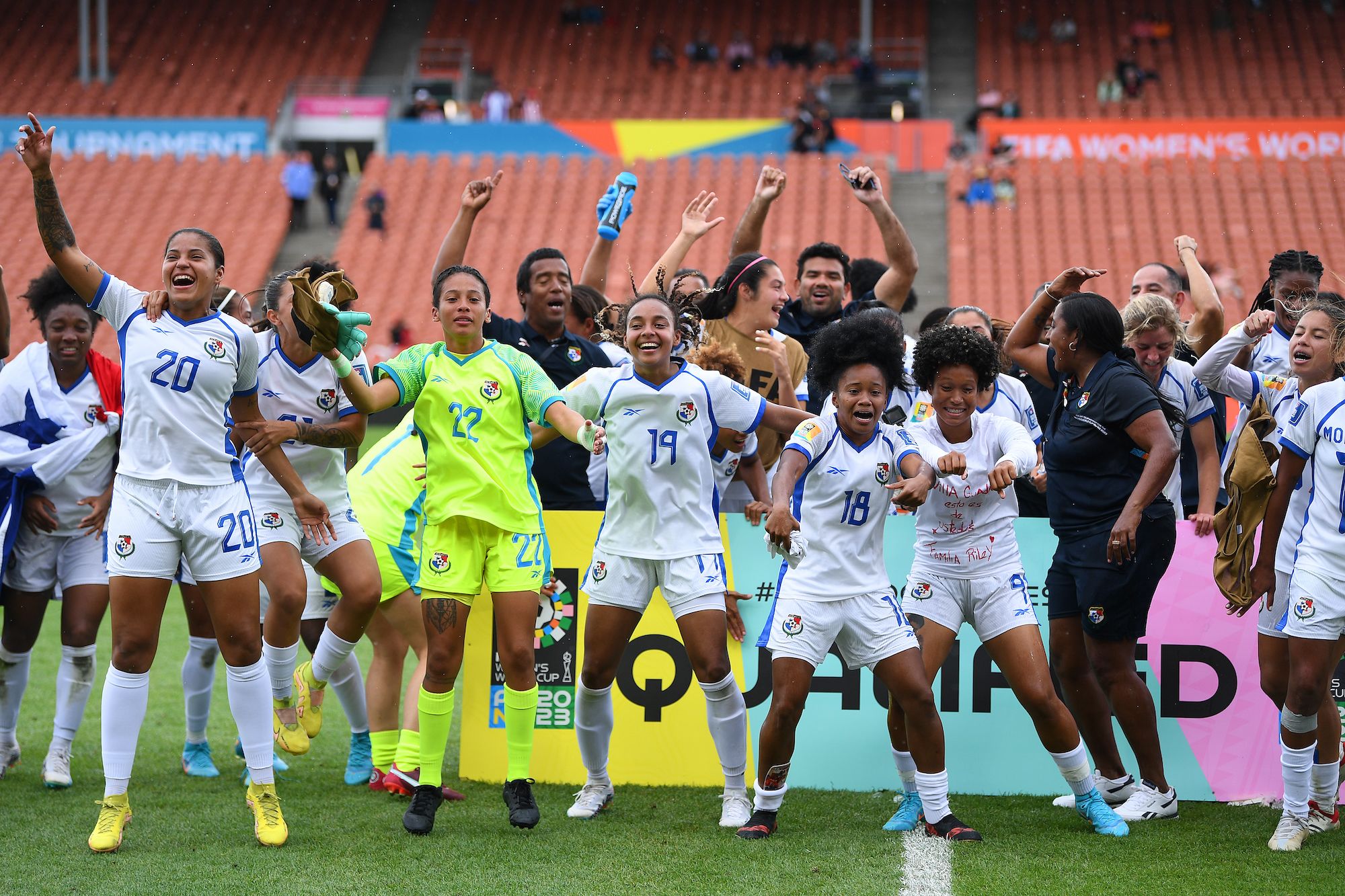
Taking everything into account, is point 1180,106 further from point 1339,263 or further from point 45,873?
point 45,873

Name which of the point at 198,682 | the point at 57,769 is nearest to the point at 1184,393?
the point at 198,682

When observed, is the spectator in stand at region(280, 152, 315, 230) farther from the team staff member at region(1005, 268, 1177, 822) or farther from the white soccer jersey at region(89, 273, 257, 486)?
the team staff member at region(1005, 268, 1177, 822)

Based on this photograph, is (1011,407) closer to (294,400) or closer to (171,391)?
(294,400)

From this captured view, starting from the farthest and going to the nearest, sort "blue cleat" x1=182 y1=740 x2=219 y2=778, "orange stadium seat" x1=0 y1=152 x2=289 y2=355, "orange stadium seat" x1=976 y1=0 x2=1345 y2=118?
1. "orange stadium seat" x1=976 y1=0 x2=1345 y2=118
2. "orange stadium seat" x1=0 y1=152 x2=289 y2=355
3. "blue cleat" x1=182 y1=740 x2=219 y2=778

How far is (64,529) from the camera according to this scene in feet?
21.5

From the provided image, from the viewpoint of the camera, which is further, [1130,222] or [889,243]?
[1130,222]

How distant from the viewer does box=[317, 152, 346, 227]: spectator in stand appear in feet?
85.3

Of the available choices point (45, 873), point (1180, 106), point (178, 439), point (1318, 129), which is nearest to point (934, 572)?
point (178, 439)

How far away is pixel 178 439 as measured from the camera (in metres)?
5.17

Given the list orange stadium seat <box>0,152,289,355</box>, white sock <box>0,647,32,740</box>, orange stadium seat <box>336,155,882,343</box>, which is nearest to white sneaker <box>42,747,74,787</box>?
white sock <box>0,647,32,740</box>

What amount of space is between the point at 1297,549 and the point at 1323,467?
0.36 meters

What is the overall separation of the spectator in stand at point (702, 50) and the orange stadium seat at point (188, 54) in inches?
314

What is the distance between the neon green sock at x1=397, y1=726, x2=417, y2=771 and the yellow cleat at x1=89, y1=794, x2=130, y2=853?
123 cm

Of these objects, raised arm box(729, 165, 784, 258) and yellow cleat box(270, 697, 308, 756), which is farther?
raised arm box(729, 165, 784, 258)
